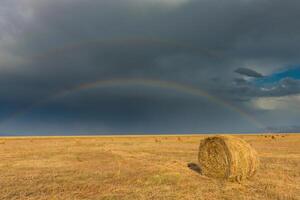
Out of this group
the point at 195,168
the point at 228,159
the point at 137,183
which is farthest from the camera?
the point at 195,168

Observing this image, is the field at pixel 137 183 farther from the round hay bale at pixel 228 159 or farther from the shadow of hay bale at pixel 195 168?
the round hay bale at pixel 228 159

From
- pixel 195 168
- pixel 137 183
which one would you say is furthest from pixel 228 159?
pixel 137 183

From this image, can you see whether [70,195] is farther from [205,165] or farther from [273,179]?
[273,179]

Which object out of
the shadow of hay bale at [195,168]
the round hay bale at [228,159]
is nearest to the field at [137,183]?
the shadow of hay bale at [195,168]

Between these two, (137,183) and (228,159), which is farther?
(228,159)

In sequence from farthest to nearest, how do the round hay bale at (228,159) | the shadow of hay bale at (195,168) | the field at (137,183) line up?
the shadow of hay bale at (195,168)
the round hay bale at (228,159)
the field at (137,183)

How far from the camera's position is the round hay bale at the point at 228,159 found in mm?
14039

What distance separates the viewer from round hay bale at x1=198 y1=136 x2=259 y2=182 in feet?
46.1

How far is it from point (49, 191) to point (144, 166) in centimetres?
733

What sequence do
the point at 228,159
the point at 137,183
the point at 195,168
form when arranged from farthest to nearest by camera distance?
the point at 195,168 → the point at 228,159 → the point at 137,183

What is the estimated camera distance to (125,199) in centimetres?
1035

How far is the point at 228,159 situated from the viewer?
14.6m

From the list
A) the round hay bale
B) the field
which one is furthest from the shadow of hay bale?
the round hay bale

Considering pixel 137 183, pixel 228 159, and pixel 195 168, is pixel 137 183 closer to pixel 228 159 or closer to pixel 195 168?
pixel 228 159
